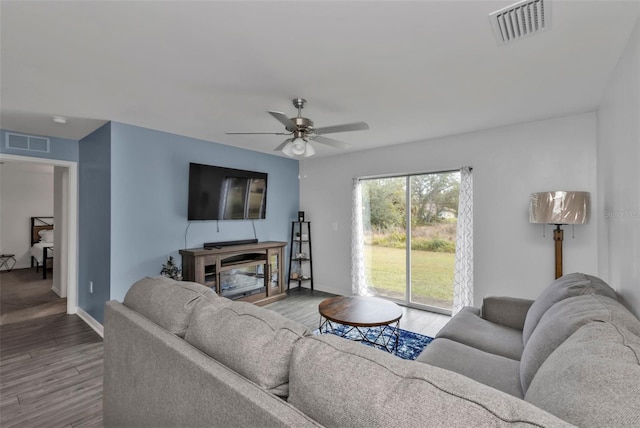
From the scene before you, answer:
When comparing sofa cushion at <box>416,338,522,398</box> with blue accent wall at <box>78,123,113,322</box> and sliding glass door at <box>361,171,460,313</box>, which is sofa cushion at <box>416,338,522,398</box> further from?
blue accent wall at <box>78,123,113,322</box>

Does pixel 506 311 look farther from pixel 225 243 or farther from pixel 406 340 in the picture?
pixel 225 243

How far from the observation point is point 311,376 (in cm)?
84

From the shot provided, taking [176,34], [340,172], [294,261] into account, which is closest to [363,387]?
[176,34]

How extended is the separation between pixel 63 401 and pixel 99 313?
144 cm

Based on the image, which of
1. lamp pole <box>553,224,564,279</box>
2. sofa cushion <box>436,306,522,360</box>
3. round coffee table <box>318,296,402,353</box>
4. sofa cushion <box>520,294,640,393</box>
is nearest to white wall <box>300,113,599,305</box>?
lamp pole <box>553,224,564,279</box>

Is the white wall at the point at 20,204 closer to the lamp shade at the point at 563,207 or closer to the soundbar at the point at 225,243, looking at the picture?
the soundbar at the point at 225,243

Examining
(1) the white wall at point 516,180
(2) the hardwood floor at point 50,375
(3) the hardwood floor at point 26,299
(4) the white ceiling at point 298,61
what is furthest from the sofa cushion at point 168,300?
(3) the hardwood floor at point 26,299

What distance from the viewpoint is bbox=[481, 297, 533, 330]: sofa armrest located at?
7.86 ft

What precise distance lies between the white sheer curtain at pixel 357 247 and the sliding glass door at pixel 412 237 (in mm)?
129

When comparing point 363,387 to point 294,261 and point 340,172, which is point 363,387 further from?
point 294,261

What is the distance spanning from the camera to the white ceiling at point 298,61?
154cm

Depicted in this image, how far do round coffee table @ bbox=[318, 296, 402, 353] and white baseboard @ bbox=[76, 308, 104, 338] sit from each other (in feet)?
8.53

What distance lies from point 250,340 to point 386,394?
527mm

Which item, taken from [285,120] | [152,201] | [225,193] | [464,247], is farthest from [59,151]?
[464,247]
